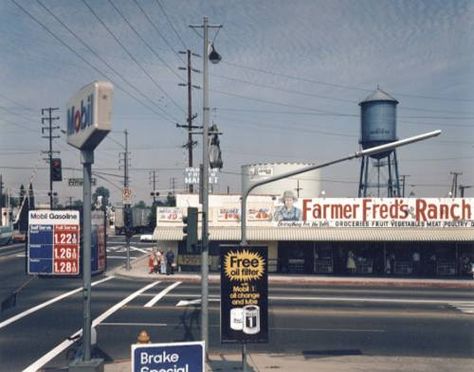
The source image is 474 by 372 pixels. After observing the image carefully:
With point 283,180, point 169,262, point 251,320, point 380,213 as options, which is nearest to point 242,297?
point 251,320

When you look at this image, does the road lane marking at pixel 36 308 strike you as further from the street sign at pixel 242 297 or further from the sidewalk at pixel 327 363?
the street sign at pixel 242 297

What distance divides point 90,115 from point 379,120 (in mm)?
41039

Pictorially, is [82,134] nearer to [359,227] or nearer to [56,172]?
[56,172]

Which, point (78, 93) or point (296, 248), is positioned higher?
point (78, 93)

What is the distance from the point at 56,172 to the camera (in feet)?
105

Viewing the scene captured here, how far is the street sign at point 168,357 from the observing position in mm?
6742

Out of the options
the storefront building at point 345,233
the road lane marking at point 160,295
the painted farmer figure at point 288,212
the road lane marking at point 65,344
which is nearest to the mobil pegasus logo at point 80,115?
the road lane marking at point 65,344

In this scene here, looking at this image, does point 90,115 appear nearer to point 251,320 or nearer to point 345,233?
point 251,320

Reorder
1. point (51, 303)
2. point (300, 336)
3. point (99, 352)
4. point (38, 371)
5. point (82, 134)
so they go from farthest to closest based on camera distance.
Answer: point (51, 303) → point (300, 336) → point (99, 352) → point (38, 371) → point (82, 134)

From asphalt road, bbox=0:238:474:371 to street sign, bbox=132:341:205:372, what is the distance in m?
8.43

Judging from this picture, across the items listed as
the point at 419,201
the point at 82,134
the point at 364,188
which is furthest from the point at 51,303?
the point at 364,188

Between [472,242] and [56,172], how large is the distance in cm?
2820

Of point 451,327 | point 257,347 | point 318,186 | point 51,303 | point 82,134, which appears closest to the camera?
point 82,134

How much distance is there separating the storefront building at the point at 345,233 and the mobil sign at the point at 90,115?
81.4ft
